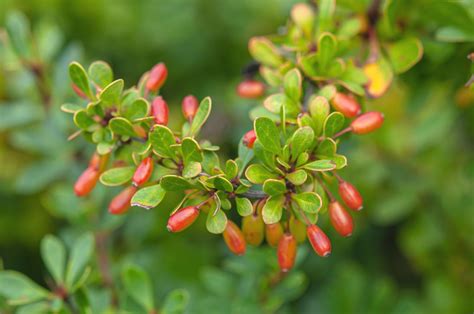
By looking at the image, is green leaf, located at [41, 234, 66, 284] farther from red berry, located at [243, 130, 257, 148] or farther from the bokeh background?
red berry, located at [243, 130, 257, 148]

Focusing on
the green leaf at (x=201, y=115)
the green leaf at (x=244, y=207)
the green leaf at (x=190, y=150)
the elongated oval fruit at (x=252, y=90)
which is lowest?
the green leaf at (x=244, y=207)

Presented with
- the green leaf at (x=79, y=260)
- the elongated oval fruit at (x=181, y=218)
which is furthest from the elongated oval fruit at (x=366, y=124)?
the green leaf at (x=79, y=260)

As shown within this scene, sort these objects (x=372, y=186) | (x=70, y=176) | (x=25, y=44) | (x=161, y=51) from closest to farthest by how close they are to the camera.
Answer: (x=25, y=44) < (x=70, y=176) < (x=372, y=186) < (x=161, y=51)

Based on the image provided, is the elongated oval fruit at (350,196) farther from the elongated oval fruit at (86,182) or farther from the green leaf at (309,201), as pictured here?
the elongated oval fruit at (86,182)

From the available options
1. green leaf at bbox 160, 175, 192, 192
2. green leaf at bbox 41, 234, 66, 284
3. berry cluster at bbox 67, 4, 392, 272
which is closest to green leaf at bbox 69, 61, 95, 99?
berry cluster at bbox 67, 4, 392, 272

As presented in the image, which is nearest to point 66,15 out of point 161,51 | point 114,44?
point 114,44

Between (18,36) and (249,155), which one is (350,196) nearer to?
(249,155)

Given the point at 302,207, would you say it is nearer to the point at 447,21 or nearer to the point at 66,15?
the point at 447,21
